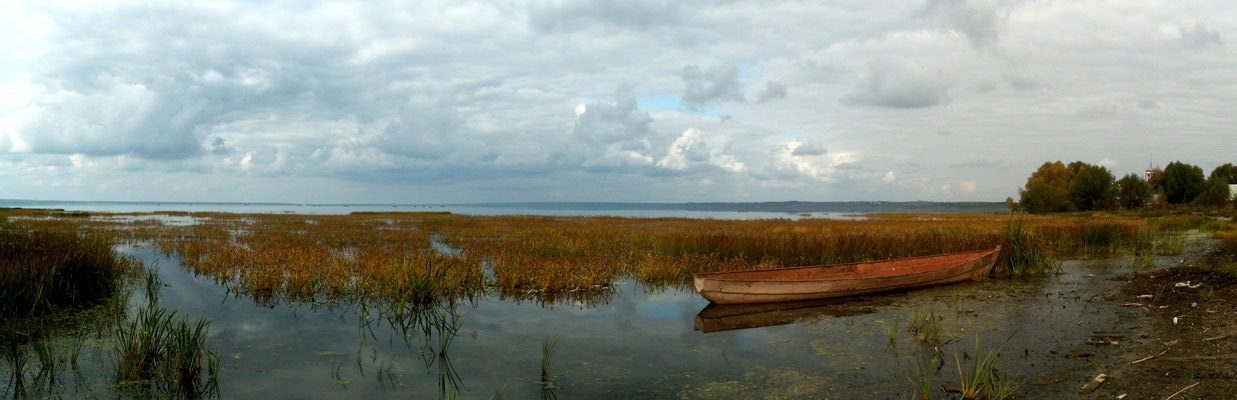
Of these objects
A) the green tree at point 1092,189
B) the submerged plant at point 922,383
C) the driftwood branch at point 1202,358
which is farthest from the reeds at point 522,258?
the green tree at point 1092,189

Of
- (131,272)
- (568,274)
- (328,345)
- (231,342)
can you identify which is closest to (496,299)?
(568,274)

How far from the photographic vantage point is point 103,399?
6.66 m

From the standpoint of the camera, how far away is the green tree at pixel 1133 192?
67.5 m

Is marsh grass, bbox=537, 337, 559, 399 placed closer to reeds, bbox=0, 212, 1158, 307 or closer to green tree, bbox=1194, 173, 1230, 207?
reeds, bbox=0, 212, 1158, 307

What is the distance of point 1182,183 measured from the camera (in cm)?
7331

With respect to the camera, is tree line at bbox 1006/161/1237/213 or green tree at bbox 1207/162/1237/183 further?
green tree at bbox 1207/162/1237/183

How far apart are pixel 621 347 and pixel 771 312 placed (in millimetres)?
3947

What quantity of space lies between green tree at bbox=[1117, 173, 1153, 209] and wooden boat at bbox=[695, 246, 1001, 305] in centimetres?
6920

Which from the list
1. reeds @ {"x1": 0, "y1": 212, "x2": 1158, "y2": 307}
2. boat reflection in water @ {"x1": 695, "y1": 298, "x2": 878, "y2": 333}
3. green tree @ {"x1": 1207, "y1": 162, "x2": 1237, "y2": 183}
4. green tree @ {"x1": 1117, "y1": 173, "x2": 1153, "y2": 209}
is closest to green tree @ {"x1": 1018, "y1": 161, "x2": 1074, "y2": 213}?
green tree @ {"x1": 1117, "y1": 173, "x2": 1153, "y2": 209}

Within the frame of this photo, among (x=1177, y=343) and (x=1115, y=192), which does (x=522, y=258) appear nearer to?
(x=1177, y=343)

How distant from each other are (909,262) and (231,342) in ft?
51.8

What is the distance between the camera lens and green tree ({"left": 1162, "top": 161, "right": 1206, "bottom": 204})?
72312 millimetres

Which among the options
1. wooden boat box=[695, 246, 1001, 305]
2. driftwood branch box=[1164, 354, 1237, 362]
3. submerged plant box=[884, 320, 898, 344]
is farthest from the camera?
wooden boat box=[695, 246, 1001, 305]

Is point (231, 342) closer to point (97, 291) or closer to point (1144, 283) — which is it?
point (97, 291)
